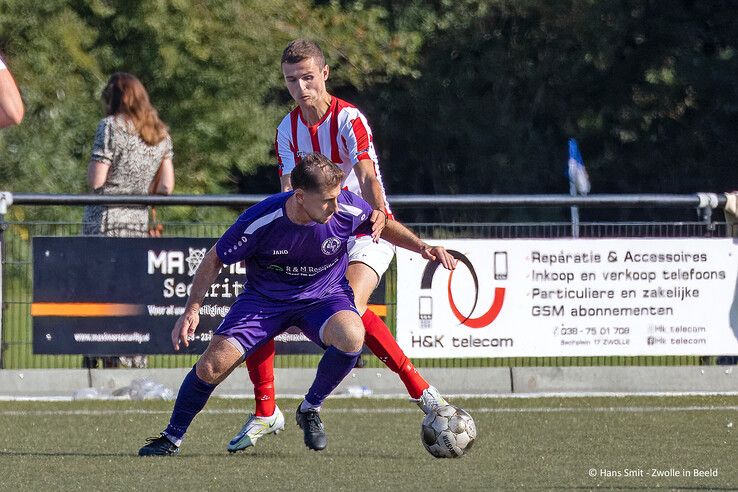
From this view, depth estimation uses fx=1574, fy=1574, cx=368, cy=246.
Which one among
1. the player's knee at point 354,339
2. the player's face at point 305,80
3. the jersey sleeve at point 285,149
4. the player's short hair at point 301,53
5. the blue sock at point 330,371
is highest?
the player's short hair at point 301,53

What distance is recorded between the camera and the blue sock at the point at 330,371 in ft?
24.5

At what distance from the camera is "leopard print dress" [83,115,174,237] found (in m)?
10.6

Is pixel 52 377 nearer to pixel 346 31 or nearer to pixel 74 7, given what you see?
pixel 74 7

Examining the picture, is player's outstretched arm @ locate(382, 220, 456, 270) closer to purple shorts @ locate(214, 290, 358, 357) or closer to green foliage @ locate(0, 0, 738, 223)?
purple shorts @ locate(214, 290, 358, 357)

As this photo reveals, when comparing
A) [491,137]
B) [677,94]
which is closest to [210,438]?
[677,94]

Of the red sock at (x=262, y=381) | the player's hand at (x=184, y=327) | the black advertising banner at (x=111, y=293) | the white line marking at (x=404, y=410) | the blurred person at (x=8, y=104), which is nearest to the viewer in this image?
the blurred person at (x=8, y=104)

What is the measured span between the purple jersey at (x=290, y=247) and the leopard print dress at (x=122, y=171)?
10.6 feet

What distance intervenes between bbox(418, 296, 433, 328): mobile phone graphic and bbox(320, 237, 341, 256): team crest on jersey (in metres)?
3.16

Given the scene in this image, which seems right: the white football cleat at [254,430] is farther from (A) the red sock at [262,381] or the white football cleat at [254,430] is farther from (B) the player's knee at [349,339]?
(B) the player's knee at [349,339]

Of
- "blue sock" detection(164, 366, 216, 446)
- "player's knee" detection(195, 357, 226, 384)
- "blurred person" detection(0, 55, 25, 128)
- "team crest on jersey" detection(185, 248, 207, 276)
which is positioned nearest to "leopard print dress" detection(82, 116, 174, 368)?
"team crest on jersey" detection(185, 248, 207, 276)

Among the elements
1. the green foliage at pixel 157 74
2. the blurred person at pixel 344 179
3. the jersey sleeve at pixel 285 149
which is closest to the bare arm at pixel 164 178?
the jersey sleeve at pixel 285 149

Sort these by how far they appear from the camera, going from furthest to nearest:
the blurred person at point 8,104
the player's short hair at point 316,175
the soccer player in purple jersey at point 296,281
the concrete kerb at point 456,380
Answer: the concrete kerb at point 456,380 < the soccer player in purple jersey at point 296,281 < the player's short hair at point 316,175 < the blurred person at point 8,104

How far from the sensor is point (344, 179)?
313 inches

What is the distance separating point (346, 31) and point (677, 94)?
41.5 feet
